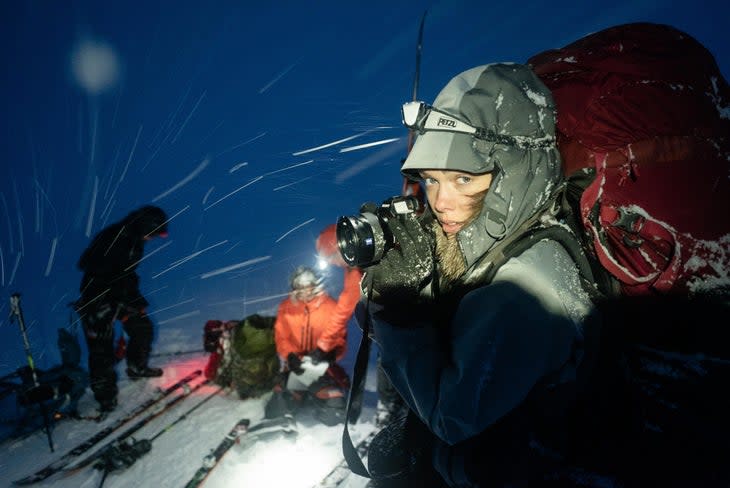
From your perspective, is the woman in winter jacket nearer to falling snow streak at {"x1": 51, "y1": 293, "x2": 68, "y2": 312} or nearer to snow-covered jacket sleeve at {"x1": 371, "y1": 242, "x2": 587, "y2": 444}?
snow-covered jacket sleeve at {"x1": 371, "y1": 242, "x2": 587, "y2": 444}

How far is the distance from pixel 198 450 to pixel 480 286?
4.29m

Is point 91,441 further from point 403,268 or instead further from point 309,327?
point 403,268

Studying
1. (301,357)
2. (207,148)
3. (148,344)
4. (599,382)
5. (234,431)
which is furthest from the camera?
(207,148)

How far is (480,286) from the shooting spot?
4.00ft

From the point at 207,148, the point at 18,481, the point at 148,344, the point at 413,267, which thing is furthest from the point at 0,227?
the point at 207,148

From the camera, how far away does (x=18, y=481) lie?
3.29 metres

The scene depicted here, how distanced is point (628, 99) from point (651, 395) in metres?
1.00


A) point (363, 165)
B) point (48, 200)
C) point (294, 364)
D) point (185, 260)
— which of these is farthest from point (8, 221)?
point (363, 165)

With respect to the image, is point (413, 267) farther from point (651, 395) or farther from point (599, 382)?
point (651, 395)

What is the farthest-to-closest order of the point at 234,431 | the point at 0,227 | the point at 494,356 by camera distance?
1. the point at 0,227
2. the point at 234,431
3. the point at 494,356

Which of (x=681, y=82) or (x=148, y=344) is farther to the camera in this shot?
(x=148, y=344)

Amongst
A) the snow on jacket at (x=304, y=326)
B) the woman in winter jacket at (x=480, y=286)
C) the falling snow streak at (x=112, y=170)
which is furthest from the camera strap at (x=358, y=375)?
the falling snow streak at (x=112, y=170)

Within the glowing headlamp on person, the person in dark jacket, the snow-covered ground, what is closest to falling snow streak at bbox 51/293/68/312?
the person in dark jacket

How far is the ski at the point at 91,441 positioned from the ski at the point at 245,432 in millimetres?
1519
